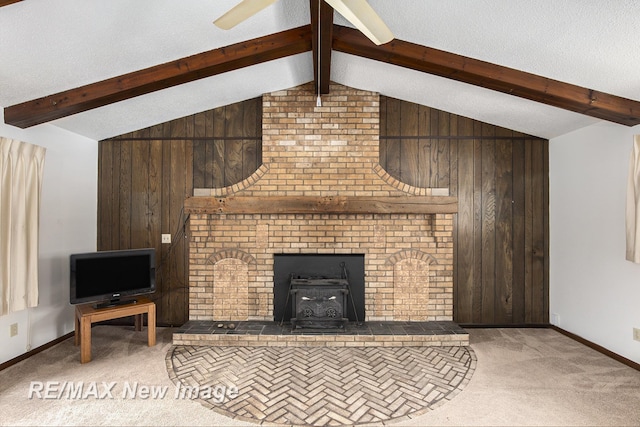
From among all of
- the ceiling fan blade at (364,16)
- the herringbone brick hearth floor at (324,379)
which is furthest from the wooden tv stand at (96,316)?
the ceiling fan blade at (364,16)

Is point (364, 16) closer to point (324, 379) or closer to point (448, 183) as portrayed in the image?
point (324, 379)

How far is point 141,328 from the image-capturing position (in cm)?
384

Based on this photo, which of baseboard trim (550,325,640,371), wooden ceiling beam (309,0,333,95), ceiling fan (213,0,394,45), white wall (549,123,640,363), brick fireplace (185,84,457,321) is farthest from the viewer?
brick fireplace (185,84,457,321)

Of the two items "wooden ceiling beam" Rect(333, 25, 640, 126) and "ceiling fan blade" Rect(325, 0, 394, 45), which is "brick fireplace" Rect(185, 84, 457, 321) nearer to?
"wooden ceiling beam" Rect(333, 25, 640, 126)

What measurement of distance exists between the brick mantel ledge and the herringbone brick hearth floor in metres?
1.45

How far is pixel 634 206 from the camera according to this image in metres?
2.84

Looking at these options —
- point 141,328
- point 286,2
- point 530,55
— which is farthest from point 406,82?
point 141,328

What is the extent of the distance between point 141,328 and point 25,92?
2633mm

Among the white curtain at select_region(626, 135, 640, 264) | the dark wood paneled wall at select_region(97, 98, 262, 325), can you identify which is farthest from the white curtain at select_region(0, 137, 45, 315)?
the white curtain at select_region(626, 135, 640, 264)

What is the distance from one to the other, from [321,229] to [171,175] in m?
1.98

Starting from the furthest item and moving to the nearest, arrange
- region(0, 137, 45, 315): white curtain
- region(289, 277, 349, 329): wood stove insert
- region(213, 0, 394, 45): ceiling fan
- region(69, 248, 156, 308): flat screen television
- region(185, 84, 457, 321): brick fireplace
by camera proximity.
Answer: region(185, 84, 457, 321): brick fireplace, region(289, 277, 349, 329): wood stove insert, region(69, 248, 156, 308): flat screen television, region(0, 137, 45, 315): white curtain, region(213, 0, 394, 45): ceiling fan

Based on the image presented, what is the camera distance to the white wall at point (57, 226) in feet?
10.2

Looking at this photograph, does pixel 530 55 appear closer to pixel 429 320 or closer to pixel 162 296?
pixel 429 320

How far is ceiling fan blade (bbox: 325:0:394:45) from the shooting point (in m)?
1.61
